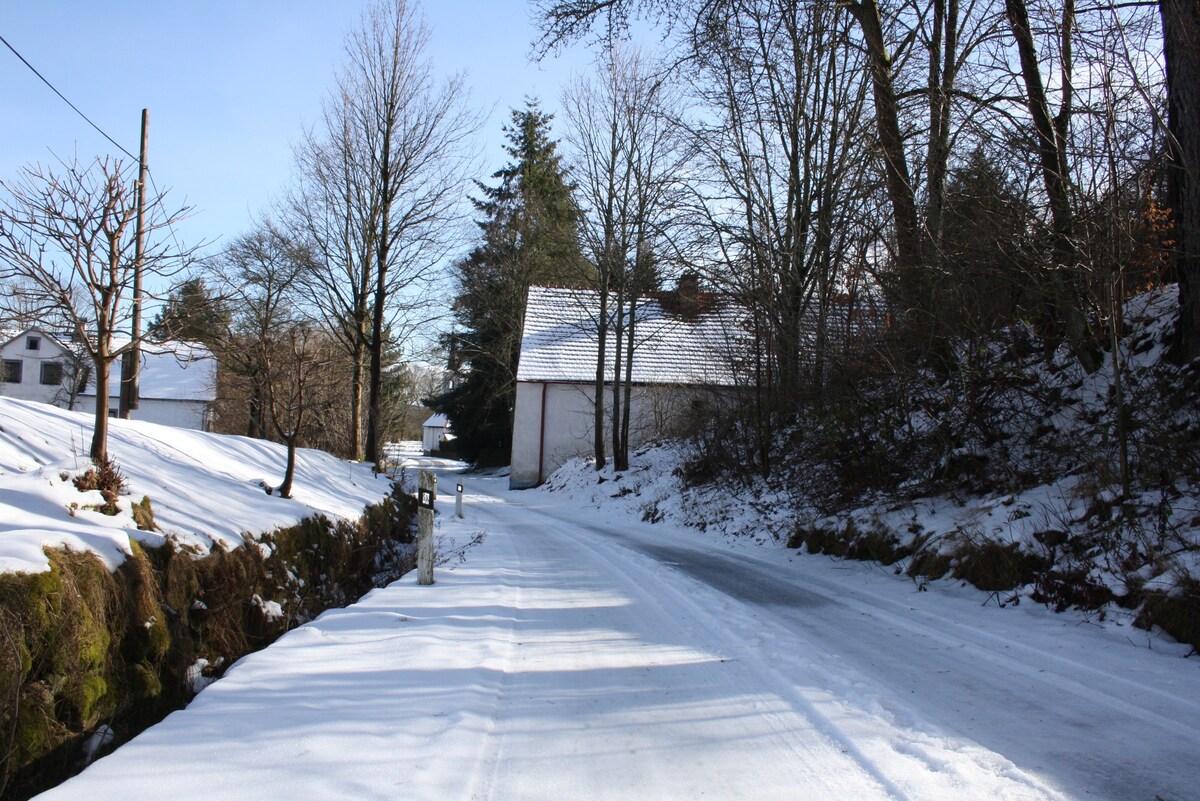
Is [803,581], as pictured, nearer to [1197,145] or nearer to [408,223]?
[1197,145]

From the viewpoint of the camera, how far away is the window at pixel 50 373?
157 feet

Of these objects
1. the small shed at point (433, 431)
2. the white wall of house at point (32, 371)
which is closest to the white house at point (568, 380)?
the white wall of house at point (32, 371)

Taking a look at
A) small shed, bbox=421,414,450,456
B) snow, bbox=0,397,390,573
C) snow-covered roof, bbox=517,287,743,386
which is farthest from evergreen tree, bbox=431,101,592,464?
small shed, bbox=421,414,450,456

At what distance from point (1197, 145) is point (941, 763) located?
7.34m

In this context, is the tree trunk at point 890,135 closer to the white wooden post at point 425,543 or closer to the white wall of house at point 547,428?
the white wooden post at point 425,543

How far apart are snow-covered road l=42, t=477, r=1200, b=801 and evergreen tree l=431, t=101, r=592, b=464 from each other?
2674 centimetres

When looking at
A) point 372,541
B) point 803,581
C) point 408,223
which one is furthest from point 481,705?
point 408,223

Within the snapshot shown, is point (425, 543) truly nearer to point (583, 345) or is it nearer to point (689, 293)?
point (689, 293)

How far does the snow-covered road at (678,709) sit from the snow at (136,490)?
120 cm

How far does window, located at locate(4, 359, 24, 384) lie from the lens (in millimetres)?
47250

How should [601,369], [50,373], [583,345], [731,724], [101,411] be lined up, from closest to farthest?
[731,724] → [101,411] → [601,369] → [583,345] → [50,373]

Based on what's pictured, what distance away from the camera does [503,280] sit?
38875 millimetres

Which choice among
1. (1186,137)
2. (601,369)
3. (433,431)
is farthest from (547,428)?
(433,431)

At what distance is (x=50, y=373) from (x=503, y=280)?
31.2 m
